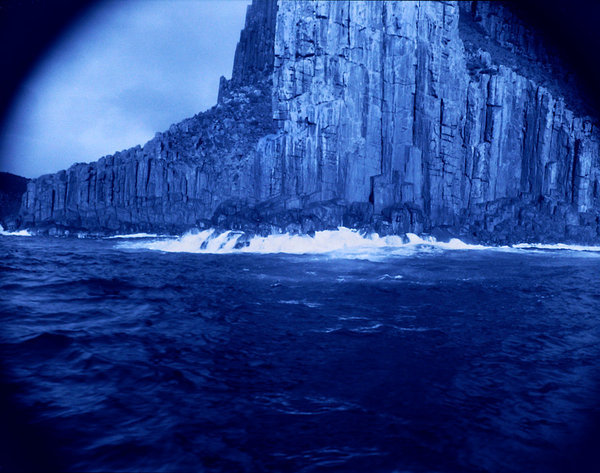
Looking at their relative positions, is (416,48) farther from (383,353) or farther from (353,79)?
(383,353)

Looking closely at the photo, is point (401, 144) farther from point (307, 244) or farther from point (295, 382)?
point (295, 382)

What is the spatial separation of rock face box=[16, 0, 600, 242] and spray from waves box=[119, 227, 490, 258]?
2.85 m

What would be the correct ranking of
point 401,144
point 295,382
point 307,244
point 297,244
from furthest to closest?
point 401,144, point 307,244, point 297,244, point 295,382

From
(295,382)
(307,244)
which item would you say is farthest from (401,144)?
(295,382)

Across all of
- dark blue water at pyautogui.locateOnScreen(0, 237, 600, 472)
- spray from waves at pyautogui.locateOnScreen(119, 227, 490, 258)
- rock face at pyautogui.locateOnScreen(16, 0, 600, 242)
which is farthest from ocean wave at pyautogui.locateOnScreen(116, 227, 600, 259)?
dark blue water at pyautogui.locateOnScreen(0, 237, 600, 472)

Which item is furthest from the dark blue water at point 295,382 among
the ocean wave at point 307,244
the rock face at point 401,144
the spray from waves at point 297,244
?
the rock face at point 401,144

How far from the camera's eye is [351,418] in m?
Answer: 5.46

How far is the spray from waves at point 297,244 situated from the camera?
3356 centimetres

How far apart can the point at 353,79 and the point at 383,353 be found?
44.4 metres

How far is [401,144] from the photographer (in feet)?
158

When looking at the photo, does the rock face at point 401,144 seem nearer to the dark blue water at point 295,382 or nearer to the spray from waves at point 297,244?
the spray from waves at point 297,244

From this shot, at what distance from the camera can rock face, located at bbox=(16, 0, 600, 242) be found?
46.2 m

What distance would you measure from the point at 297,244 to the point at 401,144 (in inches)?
871

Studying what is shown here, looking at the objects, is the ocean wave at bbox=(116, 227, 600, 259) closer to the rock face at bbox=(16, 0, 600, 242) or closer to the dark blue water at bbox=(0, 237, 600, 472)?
the rock face at bbox=(16, 0, 600, 242)
